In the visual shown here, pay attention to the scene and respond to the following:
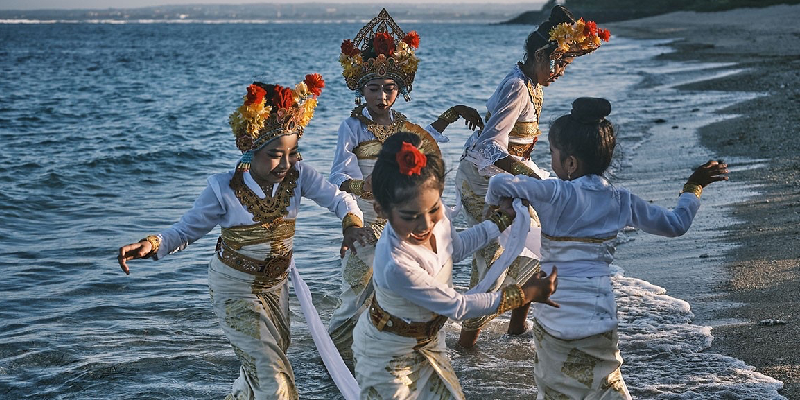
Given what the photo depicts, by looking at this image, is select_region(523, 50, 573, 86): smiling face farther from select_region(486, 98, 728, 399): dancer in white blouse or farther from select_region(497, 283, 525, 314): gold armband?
select_region(497, 283, 525, 314): gold armband

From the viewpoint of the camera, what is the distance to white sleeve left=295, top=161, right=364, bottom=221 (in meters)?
4.80

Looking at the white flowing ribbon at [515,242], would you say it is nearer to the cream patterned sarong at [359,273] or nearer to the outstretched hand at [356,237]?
the outstretched hand at [356,237]

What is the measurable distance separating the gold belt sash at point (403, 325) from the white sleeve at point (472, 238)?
31 cm

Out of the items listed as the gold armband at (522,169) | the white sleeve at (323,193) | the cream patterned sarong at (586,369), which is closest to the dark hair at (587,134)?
the cream patterned sarong at (586,369)

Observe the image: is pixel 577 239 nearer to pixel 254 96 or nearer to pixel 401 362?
pixel 401 362

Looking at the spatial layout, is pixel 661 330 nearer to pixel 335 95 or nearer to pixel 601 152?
pixel 601 152

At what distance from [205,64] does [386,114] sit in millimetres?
46673

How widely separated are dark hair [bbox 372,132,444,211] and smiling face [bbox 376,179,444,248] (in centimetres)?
2

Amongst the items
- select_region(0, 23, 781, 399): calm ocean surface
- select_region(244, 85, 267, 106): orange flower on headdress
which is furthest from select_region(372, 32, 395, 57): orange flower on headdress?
select_region(0, 23, 781, 399): calm ocean surface

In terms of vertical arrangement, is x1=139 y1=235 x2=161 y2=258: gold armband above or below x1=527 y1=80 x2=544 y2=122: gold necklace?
below

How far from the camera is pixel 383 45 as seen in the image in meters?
6.04

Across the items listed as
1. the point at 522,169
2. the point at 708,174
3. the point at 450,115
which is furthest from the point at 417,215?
the point at 450,115

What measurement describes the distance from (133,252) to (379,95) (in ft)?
7.61

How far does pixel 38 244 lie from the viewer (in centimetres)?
1042
